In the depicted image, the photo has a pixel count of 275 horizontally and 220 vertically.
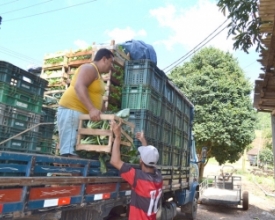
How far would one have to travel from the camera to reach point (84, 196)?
9.82ft

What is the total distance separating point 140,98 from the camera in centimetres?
478

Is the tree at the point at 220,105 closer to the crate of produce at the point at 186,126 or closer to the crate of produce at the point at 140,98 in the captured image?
the crate of produce at the point at 186,126

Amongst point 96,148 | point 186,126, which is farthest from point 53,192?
point 186,126

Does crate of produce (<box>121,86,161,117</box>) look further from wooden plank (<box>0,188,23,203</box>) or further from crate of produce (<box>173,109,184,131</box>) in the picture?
wooden plank (<box>0,188,23,203</box>)

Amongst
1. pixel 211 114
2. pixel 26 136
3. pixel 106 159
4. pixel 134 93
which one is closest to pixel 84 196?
pixel 106 159

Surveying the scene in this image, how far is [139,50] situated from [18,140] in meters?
3.42

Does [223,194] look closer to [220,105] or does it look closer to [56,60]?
[220,105]

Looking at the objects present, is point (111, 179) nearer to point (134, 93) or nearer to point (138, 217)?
point (138, 217)

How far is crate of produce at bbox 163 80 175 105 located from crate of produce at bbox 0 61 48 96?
116 inches

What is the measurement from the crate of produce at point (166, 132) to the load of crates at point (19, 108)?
270 centimetres

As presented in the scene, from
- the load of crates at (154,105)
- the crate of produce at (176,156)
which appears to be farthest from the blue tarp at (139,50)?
the crate of produce at (176,156)

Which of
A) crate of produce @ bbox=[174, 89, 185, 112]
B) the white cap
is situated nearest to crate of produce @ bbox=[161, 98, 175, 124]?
crate of produce @ bbox=[174, 89, 185, 112]

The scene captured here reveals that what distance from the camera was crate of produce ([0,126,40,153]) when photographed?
9.43 ft

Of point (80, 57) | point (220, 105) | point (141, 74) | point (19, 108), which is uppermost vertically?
point (220, 105)
